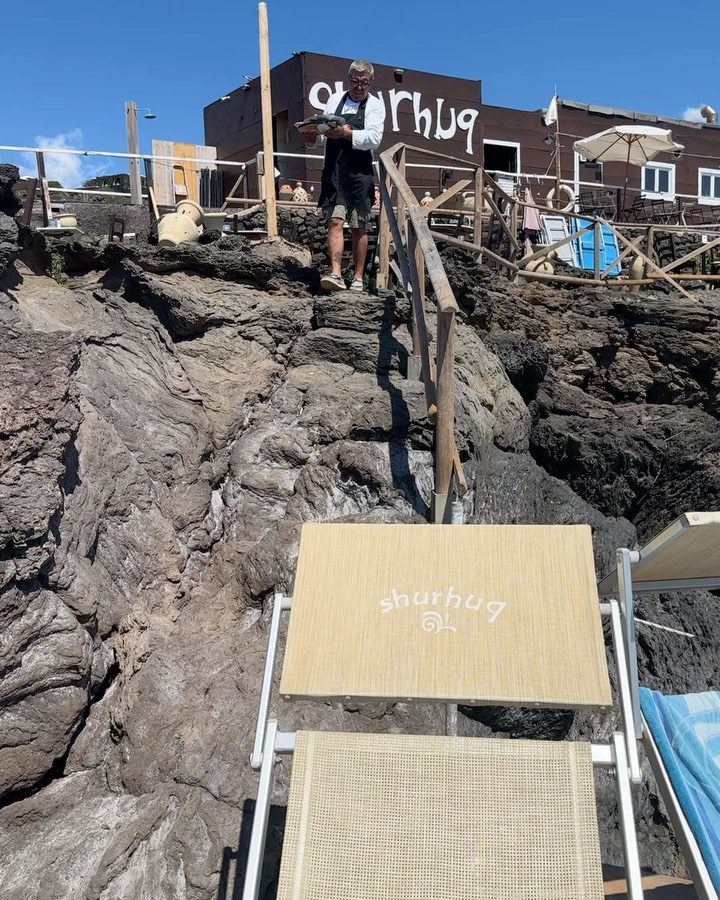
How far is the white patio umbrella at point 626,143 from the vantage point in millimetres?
13336

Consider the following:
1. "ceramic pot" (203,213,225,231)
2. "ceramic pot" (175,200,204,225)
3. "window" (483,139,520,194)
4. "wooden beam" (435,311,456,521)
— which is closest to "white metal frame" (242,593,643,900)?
"wooden beam" (435,311,456,521)

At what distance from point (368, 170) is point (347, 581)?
4132mm

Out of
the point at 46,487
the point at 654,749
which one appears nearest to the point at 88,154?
the point at 46,487

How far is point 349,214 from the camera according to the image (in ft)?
20.6

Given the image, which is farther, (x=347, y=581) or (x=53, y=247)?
(x=53, y=247)

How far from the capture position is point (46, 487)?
3.85 meters

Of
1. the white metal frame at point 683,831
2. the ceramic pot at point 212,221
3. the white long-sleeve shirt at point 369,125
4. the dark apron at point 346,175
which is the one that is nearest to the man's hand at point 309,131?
the white long-sleeve shirt at point 369,125

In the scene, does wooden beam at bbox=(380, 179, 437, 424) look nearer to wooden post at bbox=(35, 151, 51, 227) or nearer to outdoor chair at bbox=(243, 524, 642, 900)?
outdoor chair at bbox=(243, 524, 642, 900)

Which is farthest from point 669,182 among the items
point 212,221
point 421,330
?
point 421,330

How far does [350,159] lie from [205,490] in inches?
109

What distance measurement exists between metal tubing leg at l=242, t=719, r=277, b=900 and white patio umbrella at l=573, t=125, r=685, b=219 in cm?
1283

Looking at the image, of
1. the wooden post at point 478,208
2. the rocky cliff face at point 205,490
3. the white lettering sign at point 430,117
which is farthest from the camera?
the white lettering sign at point 430,117

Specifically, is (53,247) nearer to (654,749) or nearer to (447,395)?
(447,395)

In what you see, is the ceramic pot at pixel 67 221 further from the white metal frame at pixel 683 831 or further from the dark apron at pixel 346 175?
the white metal frame at pixel 683 831
